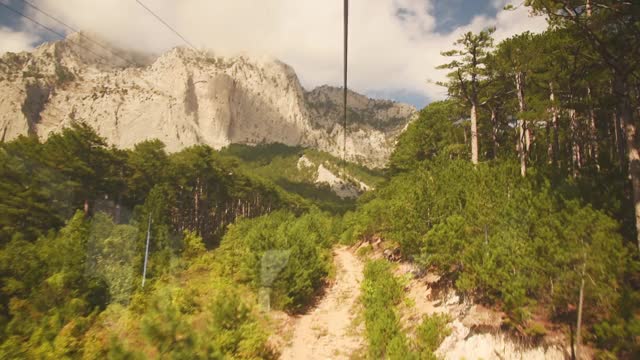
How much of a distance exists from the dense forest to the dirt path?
43.6 inches

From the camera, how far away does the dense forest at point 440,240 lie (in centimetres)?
809

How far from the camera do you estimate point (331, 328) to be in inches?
723

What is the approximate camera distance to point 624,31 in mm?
9430

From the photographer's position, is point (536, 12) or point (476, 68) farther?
point (476, 68)

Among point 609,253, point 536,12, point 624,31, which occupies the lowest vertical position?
point 609,253

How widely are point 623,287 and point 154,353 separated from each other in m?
9.84

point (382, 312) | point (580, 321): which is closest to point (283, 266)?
point (382, 312)

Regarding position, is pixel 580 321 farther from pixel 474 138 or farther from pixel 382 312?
pixel 474 138

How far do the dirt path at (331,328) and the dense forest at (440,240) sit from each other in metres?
1.11

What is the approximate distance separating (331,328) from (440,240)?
7.65 m

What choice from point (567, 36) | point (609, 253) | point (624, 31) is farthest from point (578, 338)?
point (567, 36)

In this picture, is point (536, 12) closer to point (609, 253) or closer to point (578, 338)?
point (609, 253)

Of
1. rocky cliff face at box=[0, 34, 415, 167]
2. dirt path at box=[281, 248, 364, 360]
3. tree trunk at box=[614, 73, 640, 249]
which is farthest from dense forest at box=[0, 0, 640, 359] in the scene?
rocky cliff face at box=[0, 34, 415, 167]

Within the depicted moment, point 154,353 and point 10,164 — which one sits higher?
point 10,164
